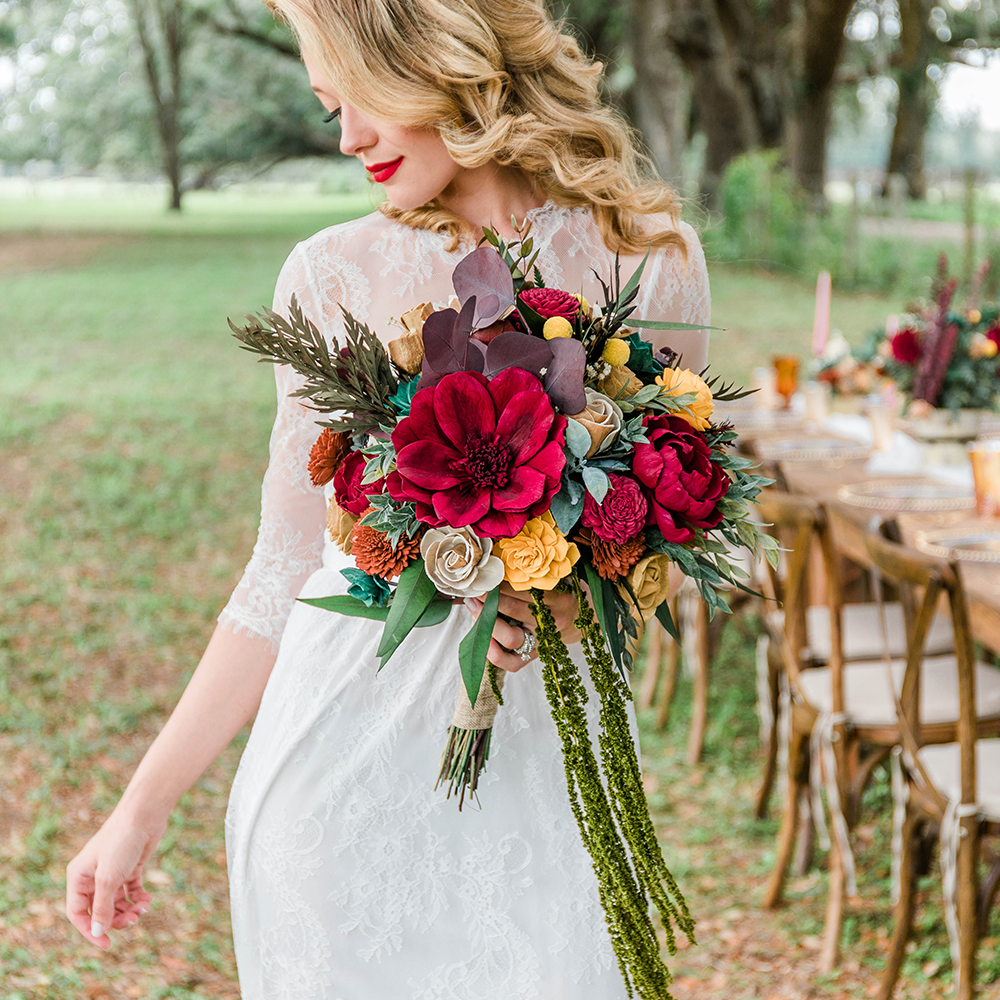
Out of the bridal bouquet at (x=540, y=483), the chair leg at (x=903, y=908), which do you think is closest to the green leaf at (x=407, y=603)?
the bridal bouquet at (x=540, y=483)

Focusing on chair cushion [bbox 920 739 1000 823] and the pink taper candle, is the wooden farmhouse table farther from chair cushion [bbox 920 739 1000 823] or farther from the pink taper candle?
the pink taper candle

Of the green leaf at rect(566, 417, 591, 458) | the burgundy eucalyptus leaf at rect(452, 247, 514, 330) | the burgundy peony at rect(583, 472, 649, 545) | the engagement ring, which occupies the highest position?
the burgundy eucalyptus leaf at rect(452, 247, 514, 330)

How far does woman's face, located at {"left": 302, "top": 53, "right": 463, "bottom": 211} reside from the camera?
1550mm

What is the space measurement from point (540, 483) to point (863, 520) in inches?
91.5

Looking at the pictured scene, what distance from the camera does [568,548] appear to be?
4.09 feet

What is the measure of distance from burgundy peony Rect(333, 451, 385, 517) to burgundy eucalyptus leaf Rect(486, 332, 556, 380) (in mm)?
199

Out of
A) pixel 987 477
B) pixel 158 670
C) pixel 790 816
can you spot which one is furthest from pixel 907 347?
pixel 158 670

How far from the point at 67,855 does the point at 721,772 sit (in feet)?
7.96

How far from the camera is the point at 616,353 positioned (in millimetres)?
1305

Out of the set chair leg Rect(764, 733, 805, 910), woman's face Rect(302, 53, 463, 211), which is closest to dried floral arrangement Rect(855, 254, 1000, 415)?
chair leg Rect(764, 733, 805, 910)

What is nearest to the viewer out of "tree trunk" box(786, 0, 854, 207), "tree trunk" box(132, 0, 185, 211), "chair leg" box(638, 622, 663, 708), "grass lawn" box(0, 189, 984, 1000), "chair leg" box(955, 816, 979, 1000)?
"chair leg" box(955, 816, 979, 1000)

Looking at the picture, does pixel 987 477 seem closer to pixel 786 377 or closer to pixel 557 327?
pixel 786 377

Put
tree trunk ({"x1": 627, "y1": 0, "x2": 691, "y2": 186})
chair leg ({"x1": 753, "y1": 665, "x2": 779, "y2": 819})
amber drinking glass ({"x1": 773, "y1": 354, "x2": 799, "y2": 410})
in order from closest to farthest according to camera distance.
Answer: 1. chair leg ({"x1": 753, "y1": 665, "x2": 779, "y2": 819})
2. amber drinking glass ({"x1": 773, "y1": 354, "x2": 799, "y2": 410})
3. tree trunk ({"x1": 627, "y1": 0, "x2": 691, "y2": 186})

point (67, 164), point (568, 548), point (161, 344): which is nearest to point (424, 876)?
point (568, 548)
